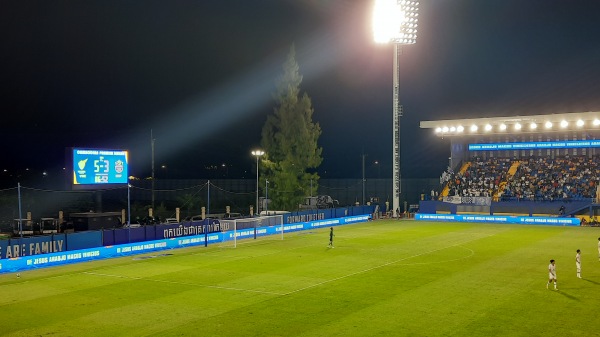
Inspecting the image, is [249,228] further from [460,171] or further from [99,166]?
[460,171]

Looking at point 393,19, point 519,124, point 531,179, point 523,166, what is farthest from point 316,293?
point 523,166

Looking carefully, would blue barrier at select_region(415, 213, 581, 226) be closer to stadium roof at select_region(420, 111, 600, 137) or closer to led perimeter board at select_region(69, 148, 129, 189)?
stadium roof at select_region(420, 111, 600, 137)

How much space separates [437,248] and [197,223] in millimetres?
17074

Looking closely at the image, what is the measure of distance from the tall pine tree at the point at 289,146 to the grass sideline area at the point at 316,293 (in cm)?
2299

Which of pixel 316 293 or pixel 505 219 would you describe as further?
pixel 505 219

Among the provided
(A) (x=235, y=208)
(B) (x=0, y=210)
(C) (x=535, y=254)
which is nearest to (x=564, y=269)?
(C) (x=535, y=254)

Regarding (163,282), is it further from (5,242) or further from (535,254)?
(535,254)

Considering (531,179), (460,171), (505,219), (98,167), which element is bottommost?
(505,219)

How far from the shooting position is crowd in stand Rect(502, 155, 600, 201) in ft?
186

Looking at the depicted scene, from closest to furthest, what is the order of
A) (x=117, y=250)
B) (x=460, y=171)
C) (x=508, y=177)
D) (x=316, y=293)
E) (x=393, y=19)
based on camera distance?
(x=316, y=293) < (x=117, y=250) < (x=393, y=19) < (x=508, y=177) < (x=460, y=171)

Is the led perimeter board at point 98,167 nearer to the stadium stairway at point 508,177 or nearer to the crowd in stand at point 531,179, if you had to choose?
the crowd in stand at point 531,179

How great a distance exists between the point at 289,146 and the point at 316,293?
1530 inches

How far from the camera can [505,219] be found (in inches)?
2154

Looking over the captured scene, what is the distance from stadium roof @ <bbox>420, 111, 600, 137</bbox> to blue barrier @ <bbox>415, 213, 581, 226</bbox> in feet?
34.8
